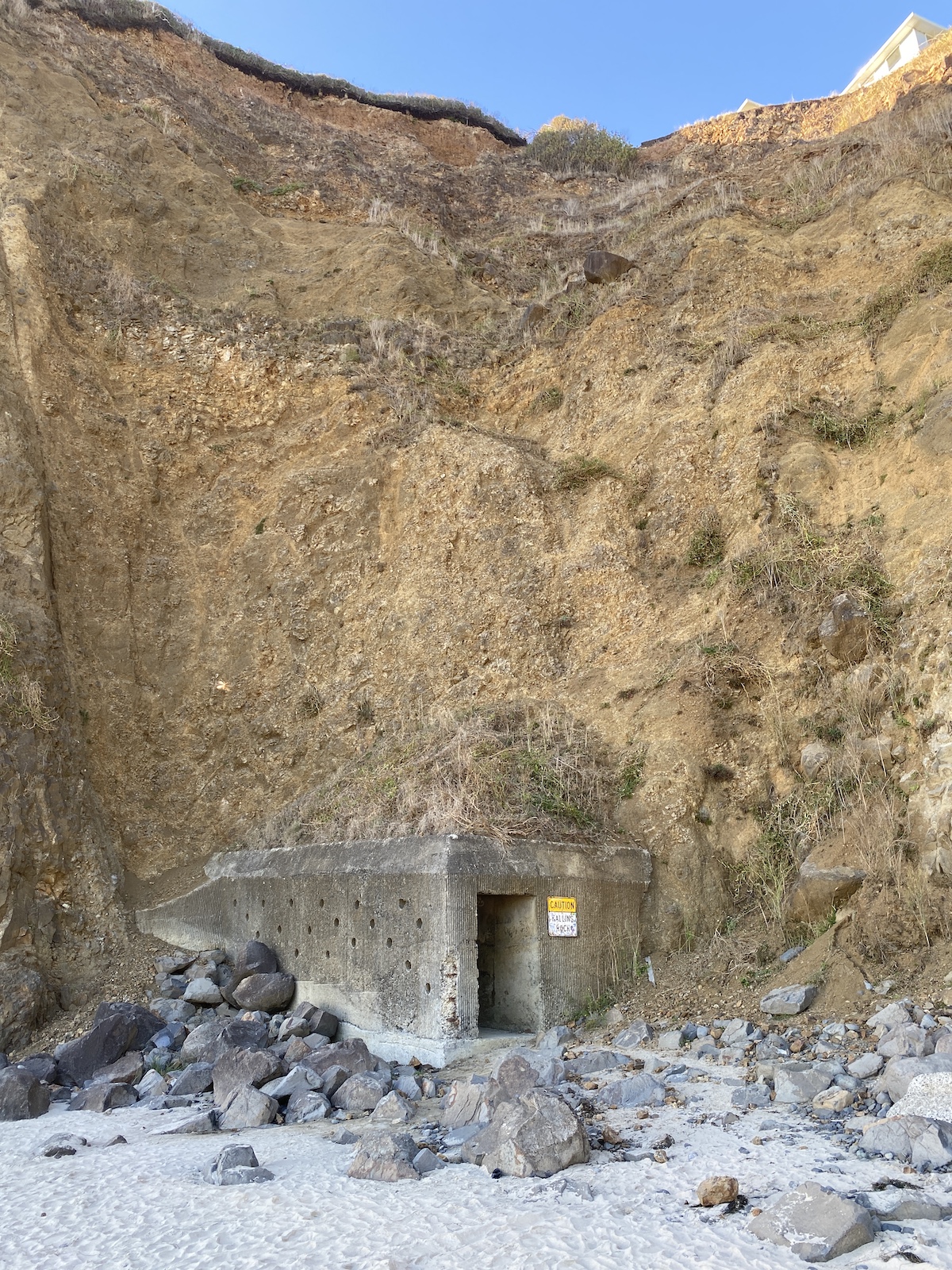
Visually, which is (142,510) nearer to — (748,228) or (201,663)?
(201,663)

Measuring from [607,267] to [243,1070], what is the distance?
17.0 m

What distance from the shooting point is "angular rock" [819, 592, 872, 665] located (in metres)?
10.2

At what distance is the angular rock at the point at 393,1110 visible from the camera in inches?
255

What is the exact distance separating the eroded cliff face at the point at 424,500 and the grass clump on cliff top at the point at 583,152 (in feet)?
31.3

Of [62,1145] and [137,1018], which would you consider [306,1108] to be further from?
[137,1018]

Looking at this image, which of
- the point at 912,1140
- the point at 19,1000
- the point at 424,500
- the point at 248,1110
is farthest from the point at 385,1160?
the point at 424,500

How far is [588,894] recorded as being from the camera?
9250 mm

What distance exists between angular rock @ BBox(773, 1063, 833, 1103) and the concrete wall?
308cm

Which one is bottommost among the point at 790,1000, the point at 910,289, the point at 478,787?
the point at 790,1000

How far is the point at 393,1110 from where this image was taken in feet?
21.4

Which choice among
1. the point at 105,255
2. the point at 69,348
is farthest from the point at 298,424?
the point at 105,255

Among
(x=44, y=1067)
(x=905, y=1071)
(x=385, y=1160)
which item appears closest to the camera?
(x=385, y=1160)

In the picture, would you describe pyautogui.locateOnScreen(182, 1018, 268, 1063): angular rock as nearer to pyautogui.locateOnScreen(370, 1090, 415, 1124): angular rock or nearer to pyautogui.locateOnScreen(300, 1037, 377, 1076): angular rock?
pyautogui.locateOnScreen(300, 1037, 377, 1076): angular rock

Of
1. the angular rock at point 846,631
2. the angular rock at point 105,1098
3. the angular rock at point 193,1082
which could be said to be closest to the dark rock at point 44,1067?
the angular rock at point 105,1098
